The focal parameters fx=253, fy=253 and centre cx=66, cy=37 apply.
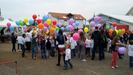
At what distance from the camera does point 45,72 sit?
11.3 metres

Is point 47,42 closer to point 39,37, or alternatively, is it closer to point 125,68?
point 39,37

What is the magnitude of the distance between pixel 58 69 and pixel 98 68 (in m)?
1.99

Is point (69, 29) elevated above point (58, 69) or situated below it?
above

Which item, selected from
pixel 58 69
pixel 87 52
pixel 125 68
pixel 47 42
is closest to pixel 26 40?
pixel 47 42

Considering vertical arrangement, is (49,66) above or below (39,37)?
below

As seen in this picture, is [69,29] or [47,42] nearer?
[47,42]

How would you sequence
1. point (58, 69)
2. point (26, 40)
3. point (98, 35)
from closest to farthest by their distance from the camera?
point (58, 69), point (98, 35), point (26, 40)

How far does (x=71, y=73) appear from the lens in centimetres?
1111

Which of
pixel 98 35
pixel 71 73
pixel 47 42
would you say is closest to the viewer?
pixel 71 73

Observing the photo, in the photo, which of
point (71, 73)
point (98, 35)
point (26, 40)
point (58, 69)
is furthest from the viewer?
point (26, 40)

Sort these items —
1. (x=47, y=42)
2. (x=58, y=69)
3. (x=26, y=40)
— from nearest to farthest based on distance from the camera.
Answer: (x=58, y=69) → (x=47, y=42) → (x=26, y=40)

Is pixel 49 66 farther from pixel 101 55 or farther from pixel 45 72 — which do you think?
pixel 101 55

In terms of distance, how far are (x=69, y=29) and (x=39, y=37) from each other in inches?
121

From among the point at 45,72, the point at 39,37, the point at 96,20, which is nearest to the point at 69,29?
the point at 96,20
